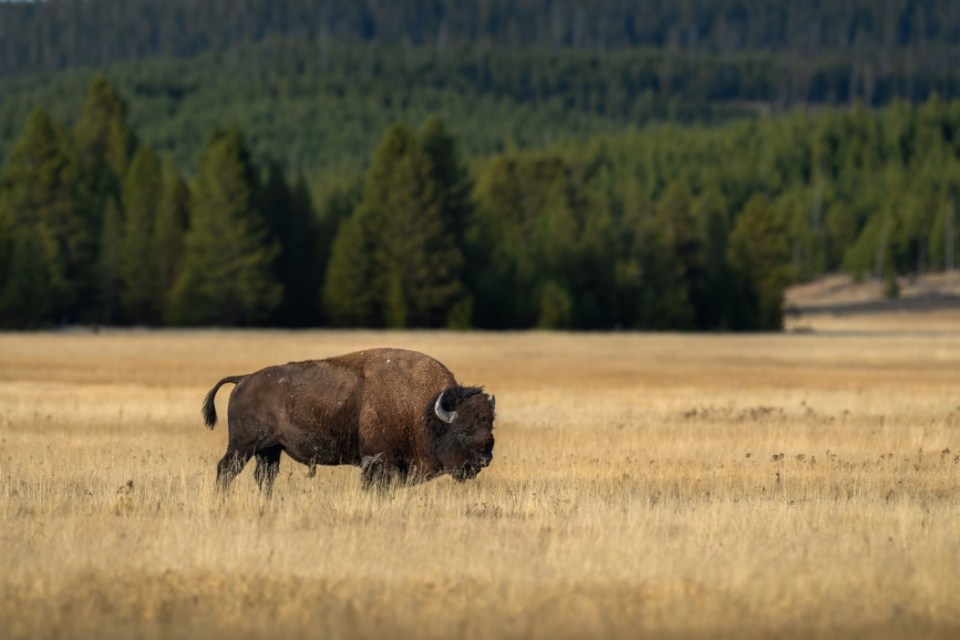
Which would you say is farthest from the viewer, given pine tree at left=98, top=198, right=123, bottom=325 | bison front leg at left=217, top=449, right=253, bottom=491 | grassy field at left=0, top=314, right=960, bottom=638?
pine tree at left=98, top=198, right=123, bottom=325

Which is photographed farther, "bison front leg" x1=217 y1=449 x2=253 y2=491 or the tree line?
the tree line

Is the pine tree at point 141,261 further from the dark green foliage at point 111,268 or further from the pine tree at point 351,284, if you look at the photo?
the pine tree at point 351,284

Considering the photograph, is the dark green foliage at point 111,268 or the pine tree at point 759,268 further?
the pine tree at point 759,268

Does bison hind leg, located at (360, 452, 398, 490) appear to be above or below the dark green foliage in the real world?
above

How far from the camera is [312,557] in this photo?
1284cm

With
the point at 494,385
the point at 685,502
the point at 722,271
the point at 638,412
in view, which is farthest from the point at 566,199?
the point at 685,502

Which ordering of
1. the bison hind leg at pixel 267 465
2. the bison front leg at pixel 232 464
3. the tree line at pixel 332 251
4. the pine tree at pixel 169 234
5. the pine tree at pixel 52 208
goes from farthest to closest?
the pine tree at pixel 169 234
the tree line at pixel 332 251
the pine tree at pixel 52 208
the bison hind leg at pixel 267 465
the bison front leg at pixel 232 464

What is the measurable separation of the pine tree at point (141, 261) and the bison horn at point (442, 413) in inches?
2647

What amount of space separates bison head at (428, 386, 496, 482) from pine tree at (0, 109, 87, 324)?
2591 inches

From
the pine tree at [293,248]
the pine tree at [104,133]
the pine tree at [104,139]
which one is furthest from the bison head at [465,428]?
the pine tree at [104,133]

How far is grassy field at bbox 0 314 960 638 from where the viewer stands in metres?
10.9

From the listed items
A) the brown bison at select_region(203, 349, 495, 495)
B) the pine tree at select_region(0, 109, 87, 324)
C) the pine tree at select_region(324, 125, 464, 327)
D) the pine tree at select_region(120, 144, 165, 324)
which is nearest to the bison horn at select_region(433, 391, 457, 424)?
the brown bison at select_region(203, 349, 495, 495)

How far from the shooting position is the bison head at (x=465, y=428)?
1642 cm

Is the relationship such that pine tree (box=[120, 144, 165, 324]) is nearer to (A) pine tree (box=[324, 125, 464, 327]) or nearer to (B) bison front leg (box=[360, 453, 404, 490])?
(A) pine tree (box=[324, 125, 464, 327])
